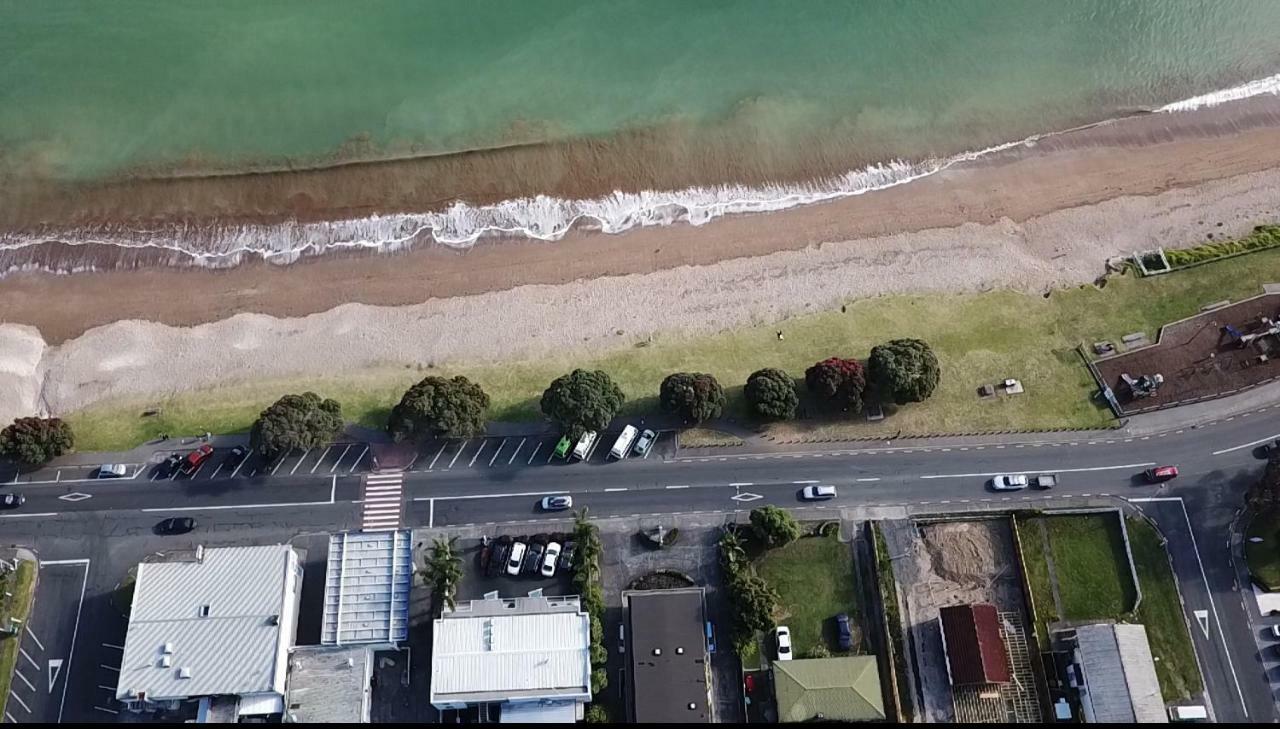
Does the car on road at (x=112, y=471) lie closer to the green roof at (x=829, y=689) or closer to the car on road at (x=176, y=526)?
the car on road at (x=176, y=526)

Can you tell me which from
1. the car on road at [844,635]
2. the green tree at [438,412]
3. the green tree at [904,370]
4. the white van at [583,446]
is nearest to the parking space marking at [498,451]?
the green tree at [438,412]

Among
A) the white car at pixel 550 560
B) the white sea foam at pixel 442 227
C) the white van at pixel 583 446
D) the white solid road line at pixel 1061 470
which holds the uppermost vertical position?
the white sea foam at pixel 442 227

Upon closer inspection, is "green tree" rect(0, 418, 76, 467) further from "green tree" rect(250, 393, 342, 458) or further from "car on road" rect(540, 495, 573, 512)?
"car on road" rect(540, 495, 573, 512)

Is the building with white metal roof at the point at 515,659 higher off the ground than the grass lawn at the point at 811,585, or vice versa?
the grass lawn at the point at 811,585

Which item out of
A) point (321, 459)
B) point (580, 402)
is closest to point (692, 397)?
point (580, 402)

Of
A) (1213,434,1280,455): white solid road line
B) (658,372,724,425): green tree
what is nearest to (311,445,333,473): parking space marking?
(658,372,724,425): green tree

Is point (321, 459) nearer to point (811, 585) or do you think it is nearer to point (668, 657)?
point (668, 657)

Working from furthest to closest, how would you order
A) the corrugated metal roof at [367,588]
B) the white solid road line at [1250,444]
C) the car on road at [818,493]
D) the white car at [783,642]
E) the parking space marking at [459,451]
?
the white solid road line at [1250,444] < the parking space marking at [459,451] < the car on road at [818,493] < the white car at [783,642] < the corrugated metal roof at [367,588]
